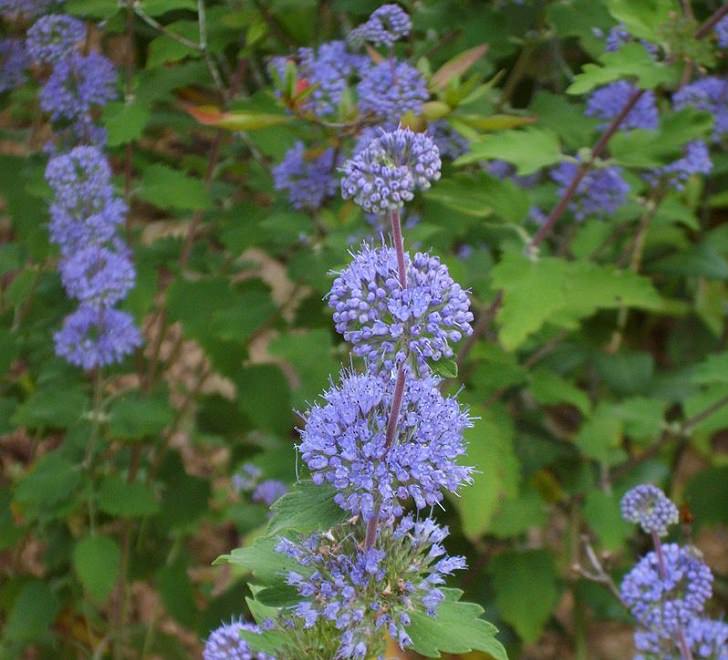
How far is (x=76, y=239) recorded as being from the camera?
2.16m

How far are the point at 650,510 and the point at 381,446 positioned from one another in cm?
64

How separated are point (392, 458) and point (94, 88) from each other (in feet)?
4.79

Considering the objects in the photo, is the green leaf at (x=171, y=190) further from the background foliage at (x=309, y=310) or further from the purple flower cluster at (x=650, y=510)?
the purple flower cluster at (x=650, y=510)

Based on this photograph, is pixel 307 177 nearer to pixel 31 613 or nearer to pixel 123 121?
pixel 123 121

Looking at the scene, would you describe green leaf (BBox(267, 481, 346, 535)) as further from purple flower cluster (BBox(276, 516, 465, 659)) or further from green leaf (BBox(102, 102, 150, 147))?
green leaf (BBox(102, 102, 150, 147))

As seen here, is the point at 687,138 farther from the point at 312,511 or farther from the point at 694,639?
the point at 312,511

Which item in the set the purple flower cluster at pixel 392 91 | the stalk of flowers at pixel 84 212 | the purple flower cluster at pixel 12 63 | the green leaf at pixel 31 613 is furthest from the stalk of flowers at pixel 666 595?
the purple flower cluster at pixel 12 63

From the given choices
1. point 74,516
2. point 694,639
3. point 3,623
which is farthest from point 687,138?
point 3,623

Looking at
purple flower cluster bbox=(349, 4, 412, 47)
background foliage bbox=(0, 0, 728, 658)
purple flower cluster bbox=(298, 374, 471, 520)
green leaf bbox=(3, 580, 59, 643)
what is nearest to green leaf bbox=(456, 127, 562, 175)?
background foliage bbox=(0, 0, 728, 658)

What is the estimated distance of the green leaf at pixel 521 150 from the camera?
210cm

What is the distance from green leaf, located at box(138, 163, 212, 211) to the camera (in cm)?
230

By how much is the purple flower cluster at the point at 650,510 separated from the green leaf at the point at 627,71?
82cm

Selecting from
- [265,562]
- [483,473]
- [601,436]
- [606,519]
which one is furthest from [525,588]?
[265,562]

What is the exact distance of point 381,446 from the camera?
1140mm
